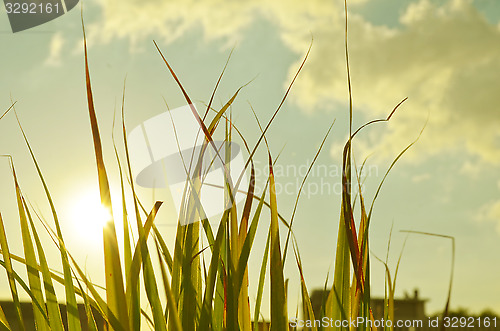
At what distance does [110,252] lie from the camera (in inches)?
18.1

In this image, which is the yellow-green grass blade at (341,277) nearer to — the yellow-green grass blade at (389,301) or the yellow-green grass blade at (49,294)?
the yellow-green grass blade at (389,301)

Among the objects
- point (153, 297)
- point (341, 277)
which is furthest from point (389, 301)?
point (153, 297)

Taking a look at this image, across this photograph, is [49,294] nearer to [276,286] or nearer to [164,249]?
[164,249]

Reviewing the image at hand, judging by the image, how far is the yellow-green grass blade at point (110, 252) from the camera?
18.3 inches

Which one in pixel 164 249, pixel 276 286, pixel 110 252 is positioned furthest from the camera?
pixel 164 249

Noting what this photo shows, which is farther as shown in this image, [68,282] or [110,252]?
[68,282]

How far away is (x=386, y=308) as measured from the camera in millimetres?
719

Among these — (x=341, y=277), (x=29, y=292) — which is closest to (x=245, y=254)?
(x=341, y=277)

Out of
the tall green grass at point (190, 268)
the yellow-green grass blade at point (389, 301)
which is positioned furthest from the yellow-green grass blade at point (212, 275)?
the yellow-green grass blade at point (389, 301)

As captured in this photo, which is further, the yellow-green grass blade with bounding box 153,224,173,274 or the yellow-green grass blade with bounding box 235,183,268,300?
the yellow-green grass blade with bounding box 153,224,173,274

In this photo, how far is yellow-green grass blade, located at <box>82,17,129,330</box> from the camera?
0.46 meters

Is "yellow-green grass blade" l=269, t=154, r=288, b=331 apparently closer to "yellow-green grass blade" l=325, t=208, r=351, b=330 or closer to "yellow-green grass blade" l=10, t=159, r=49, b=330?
"yellow-green grass blade" l=325, t=208, r=351, b=330

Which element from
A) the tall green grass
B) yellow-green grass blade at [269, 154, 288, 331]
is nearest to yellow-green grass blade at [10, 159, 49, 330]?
the tall green grass

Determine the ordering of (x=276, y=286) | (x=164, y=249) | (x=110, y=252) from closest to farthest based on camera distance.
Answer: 1. (x=110, y=252)
2. (x=276, y=286)
3. (x=164, y=249)
